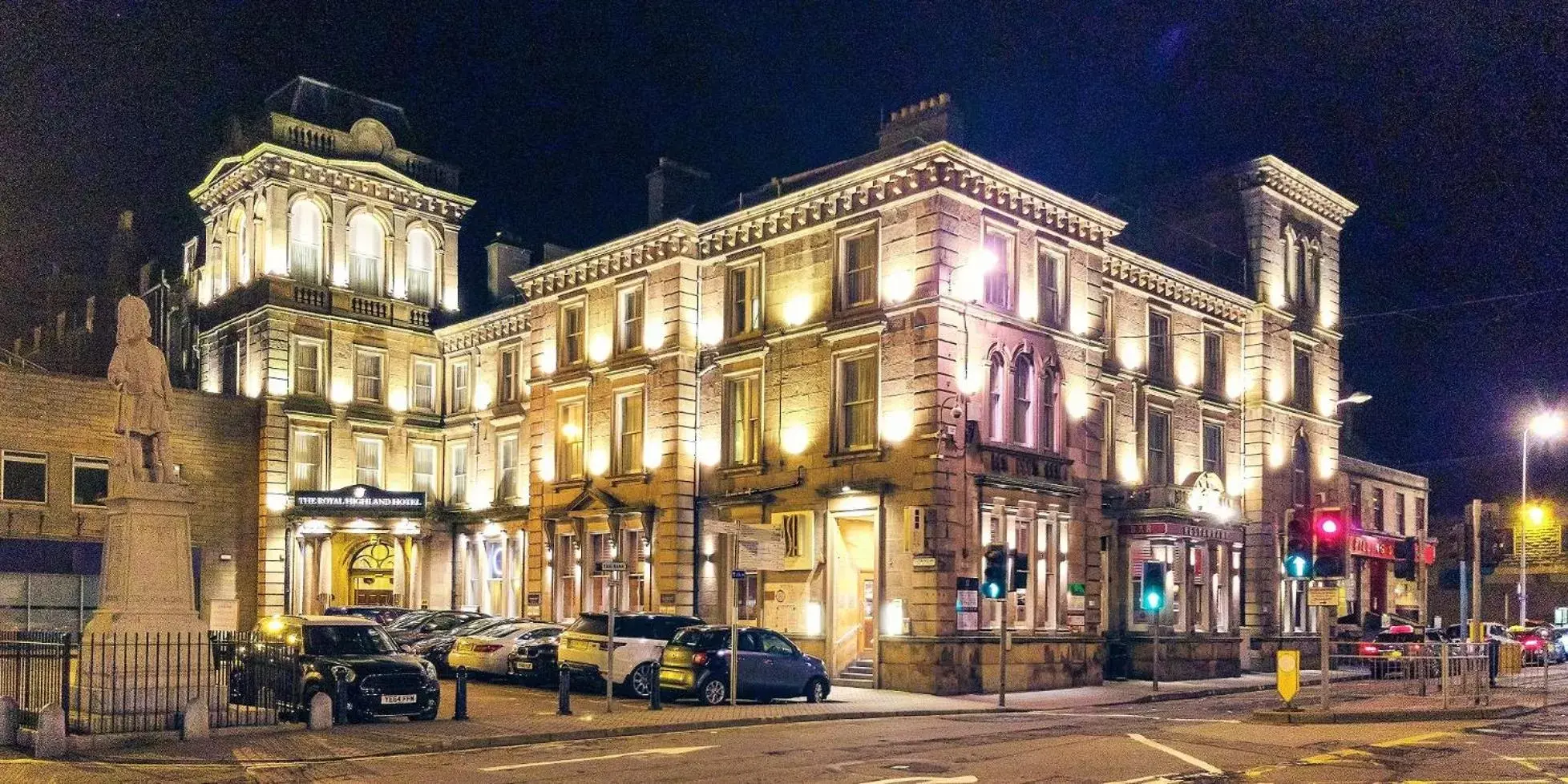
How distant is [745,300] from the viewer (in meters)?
36.3

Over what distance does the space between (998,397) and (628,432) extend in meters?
11.3

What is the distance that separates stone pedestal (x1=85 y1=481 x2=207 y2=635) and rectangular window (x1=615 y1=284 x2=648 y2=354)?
19.2 metres

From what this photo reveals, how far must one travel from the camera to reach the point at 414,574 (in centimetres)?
4803

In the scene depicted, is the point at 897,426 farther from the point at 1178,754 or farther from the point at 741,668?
the point at 1178,754

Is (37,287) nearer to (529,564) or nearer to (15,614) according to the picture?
(15,614)

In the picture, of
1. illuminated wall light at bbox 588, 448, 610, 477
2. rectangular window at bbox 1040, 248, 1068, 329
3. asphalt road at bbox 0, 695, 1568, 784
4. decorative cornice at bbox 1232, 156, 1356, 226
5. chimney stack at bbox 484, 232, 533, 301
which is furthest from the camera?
chimney stack at bbox 484, 232, 533, 301

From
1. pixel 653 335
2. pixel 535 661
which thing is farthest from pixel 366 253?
pixel 535 661

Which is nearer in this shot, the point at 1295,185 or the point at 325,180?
the point at 1295,185

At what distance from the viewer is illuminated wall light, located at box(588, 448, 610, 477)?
39.2m

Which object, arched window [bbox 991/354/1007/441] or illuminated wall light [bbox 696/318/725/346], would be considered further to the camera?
illuminated wall light [bbox 696/318/725/346]

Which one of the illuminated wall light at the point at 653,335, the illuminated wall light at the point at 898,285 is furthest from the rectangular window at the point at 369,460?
the illuminated wall light at the point at 898,285

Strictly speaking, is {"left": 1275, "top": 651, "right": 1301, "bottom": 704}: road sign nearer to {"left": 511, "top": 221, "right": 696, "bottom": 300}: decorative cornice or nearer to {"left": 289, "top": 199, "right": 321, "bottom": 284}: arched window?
{"left": 511, "top": 221, "right": 696, "bottom": 300}: decorative cornice

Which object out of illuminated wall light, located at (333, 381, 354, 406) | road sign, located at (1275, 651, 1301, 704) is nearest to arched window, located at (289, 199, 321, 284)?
illuminated wall light, located at (333, 381, 354, 406)

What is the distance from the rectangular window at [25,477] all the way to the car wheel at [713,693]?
26.8 meters
